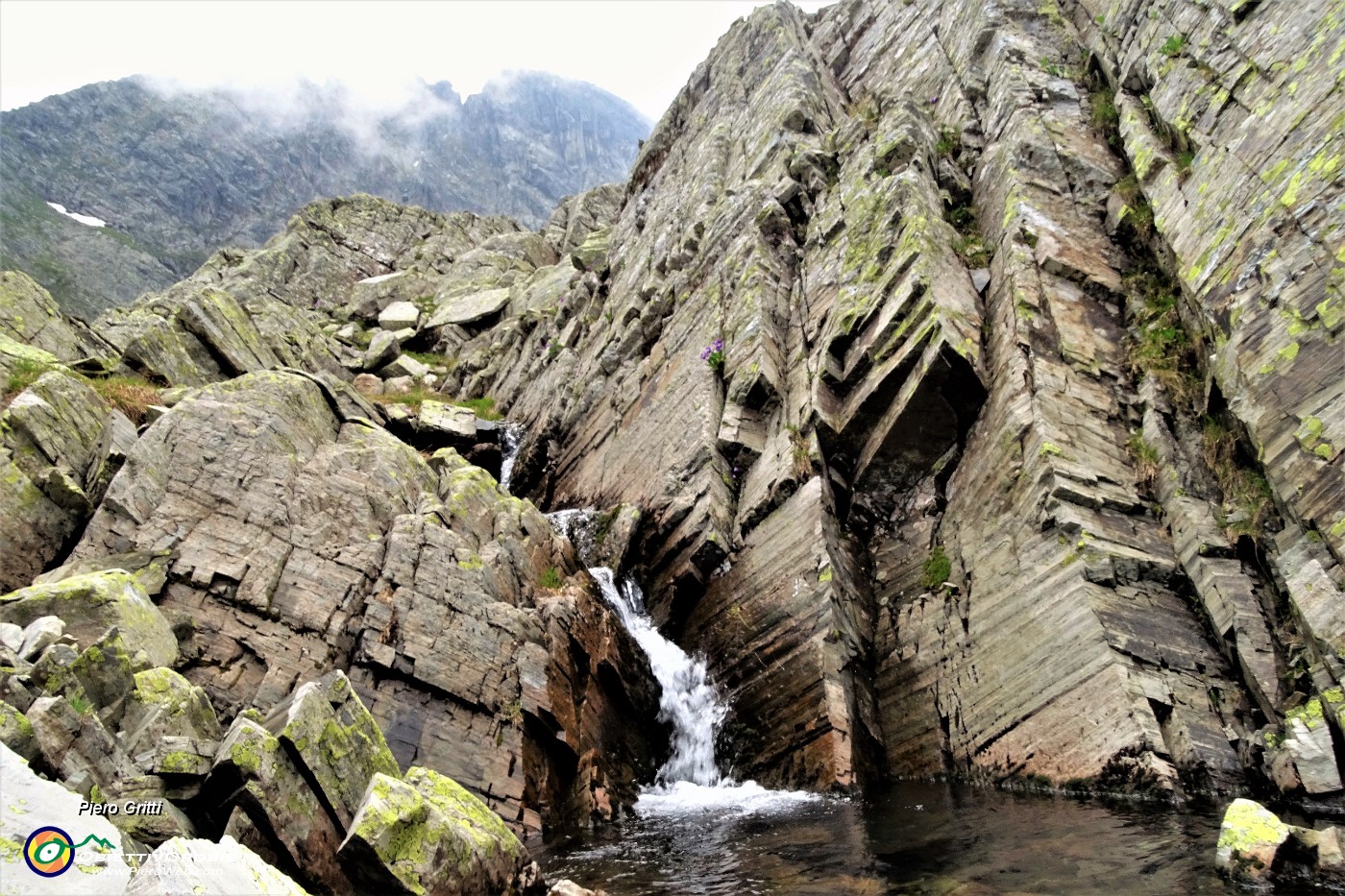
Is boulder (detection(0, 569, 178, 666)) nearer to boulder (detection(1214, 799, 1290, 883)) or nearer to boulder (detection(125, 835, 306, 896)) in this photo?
boulder (detection(125, 835, 306, 896))

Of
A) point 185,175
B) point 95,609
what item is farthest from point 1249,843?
point 185,175

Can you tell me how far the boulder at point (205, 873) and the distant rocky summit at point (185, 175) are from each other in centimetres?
14998

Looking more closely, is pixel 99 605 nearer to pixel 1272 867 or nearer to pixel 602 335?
pixel 1272 867

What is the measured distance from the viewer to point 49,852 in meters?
4.71

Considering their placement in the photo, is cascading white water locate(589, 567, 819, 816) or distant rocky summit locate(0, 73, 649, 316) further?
distant rocky summit locate(0, 73, 649, 316)

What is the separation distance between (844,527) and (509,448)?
22.9m

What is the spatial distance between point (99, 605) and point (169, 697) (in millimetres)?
2868

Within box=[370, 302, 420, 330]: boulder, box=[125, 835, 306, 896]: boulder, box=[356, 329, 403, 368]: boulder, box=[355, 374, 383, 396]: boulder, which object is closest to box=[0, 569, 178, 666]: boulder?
box=[125, 835, 306, 896]: boulder

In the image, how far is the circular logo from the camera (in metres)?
4.58

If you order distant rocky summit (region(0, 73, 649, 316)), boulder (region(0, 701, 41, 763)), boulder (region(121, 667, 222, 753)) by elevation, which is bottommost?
boulder (region(0, 701, 41, 763))

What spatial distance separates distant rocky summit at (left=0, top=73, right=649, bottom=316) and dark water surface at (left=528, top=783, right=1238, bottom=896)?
147m

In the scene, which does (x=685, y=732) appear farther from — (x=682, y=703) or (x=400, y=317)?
(x=400, y=317)

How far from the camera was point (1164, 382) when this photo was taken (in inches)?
712

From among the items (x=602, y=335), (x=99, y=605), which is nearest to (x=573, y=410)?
(x=602, y=335)
